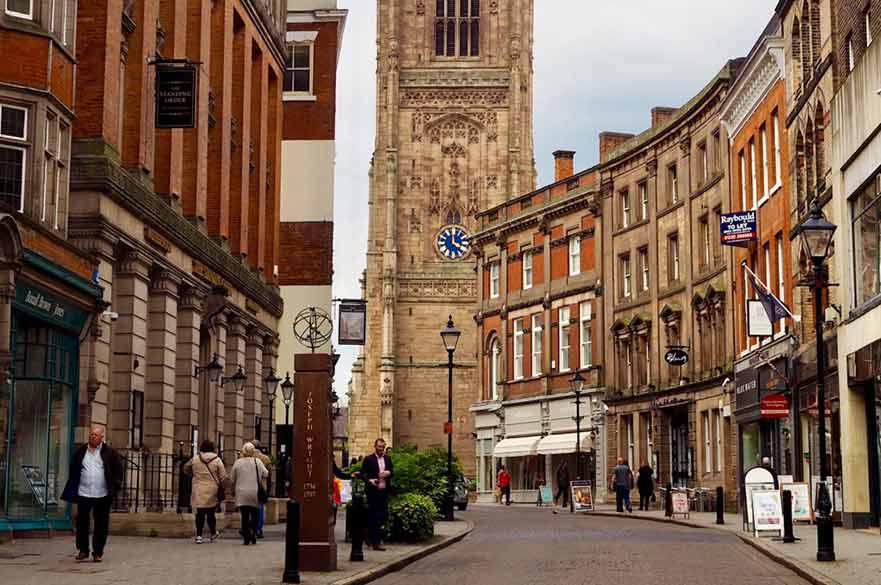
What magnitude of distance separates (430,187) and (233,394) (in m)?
73.1

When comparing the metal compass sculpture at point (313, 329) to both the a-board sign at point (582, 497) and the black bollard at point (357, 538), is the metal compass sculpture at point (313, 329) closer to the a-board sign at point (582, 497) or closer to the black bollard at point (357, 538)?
the black bollard at point (357, 538)

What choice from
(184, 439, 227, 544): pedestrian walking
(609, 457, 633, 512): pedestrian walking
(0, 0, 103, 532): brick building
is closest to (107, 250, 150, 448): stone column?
(0, 0, 103, 532): brick building

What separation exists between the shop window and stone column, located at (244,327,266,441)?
761 inches

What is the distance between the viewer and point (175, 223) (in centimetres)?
3338

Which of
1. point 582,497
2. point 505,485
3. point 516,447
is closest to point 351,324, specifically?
point 582,497

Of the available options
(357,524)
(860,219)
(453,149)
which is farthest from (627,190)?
(453,149)

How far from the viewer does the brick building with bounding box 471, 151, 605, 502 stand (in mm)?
67375

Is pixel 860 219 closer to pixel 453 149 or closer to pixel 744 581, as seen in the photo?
pixel 744 581

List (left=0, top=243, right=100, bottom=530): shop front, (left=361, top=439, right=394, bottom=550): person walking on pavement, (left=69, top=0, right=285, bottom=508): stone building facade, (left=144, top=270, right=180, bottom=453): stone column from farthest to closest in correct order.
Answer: (left=144, top=270, right=180, bottom=453): stone column, (left=69, top=0, right=285, bottom=508): stone building facade, (left=361, top=439, right=394, bottom=550): person walking on pavement, (left=0, top=243, right=100, bottom=530): shop front

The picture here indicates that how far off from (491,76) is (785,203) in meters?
77.6

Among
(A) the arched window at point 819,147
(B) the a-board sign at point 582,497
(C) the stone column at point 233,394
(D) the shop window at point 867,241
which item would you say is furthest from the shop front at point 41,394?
(B) the a-board sign at point 582,497

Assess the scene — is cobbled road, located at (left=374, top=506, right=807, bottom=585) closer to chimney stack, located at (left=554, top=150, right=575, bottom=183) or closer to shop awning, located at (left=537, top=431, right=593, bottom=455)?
shop awning, located at (left=537, top=431, right=593, bottom=455)

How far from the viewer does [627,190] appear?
A: 63.2 meters

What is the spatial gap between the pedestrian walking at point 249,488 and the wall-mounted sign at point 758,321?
1833 cm
